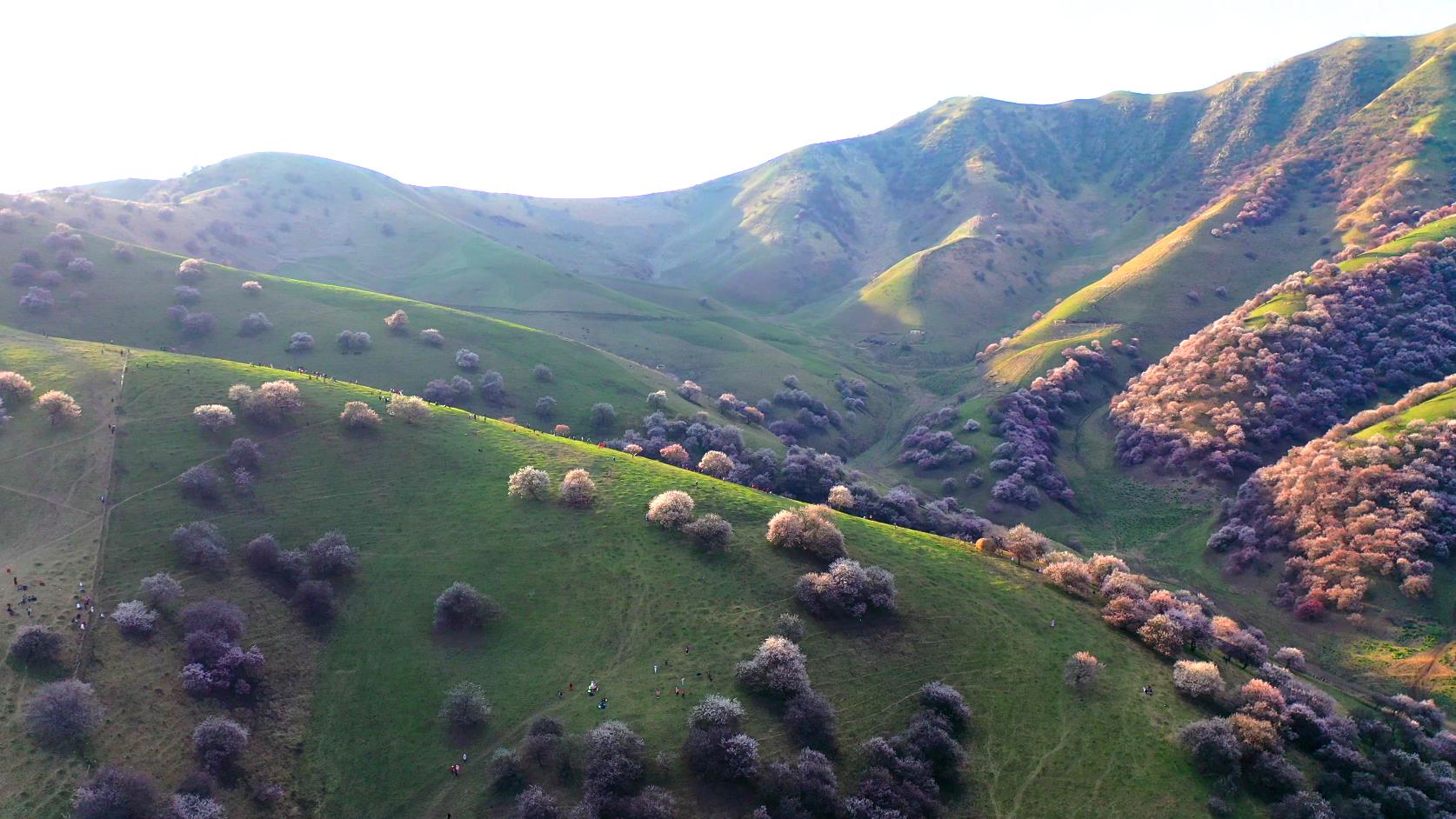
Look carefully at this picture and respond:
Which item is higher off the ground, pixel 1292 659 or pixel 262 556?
pixel 262 556

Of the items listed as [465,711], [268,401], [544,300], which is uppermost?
[544,300]

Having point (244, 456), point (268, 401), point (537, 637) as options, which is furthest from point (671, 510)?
point (268, 401)

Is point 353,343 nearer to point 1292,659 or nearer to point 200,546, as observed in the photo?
point 200,546

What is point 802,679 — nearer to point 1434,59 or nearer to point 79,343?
point 79,343

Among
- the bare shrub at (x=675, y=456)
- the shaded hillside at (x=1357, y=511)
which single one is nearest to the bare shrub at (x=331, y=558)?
the bare shrub at (x=675, y=456)

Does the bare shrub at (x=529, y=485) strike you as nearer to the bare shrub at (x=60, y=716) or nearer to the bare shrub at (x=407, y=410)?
the bare shrub at (x=407, y=410)

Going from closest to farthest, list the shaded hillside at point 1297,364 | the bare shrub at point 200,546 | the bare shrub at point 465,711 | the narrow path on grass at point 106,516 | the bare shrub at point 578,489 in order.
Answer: the narrow path on grass at point 106,516, the bare shrub at point 465,711, the bare shrub at point 200,546, the bare shrub at point 578,489, the shaded hillside at point 1297,364
